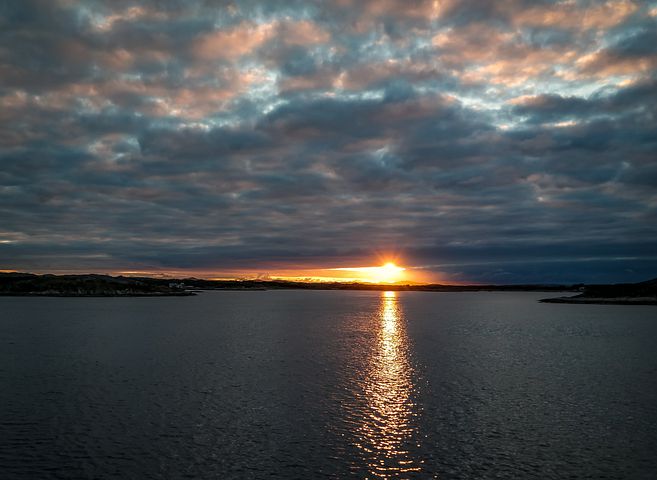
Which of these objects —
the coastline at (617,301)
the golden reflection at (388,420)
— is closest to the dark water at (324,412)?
the golden reflection at (388,420)

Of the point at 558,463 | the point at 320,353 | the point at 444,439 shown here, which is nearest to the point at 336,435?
the point at 444,439

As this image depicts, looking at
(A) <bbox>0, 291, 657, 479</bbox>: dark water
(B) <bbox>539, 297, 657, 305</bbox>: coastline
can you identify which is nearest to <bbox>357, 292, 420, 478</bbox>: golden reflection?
(A) <bbox>0, 291, 657, 479</bbox>: dark water

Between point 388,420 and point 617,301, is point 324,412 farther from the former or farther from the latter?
point 617,301

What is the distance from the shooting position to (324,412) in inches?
1039

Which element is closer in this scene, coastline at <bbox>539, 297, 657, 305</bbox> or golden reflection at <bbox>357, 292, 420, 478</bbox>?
golden reflection at <bbox>357, 292, 420, 478</bbox>

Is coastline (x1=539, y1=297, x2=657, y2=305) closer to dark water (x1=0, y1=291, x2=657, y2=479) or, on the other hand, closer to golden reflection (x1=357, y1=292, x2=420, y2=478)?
dark water (x1=0, y1=291, x2=657, y2=479)

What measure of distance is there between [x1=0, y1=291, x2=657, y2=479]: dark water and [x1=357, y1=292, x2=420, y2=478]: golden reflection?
109 millimetres

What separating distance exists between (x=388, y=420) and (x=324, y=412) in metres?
3.62

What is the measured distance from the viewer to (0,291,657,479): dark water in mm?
18812

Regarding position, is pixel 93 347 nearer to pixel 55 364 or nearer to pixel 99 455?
pixel 55 364

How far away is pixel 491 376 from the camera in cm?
3750

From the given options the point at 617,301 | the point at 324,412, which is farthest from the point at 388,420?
the point at 617,301

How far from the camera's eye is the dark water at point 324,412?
1881cm

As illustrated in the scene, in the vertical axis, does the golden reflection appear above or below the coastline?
above
